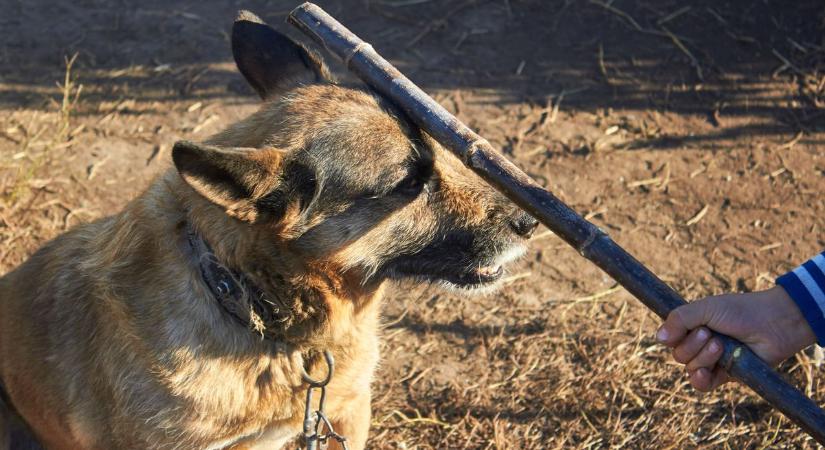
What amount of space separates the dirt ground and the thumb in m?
1.78

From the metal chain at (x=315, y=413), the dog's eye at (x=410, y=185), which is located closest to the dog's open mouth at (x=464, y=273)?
the dog's eye at (x=410, y=185)

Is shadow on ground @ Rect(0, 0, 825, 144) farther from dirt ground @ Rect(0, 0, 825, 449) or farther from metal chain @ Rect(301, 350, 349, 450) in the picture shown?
metal chain @ Rect(301, 350, 349, 450)

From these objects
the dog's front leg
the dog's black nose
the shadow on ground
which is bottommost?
the dog's front leg

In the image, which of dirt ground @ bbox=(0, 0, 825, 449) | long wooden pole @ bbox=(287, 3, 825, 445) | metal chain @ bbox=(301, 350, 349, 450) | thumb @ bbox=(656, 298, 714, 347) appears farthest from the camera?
dirt ground @ bbox=(0, 0, 825, 449)

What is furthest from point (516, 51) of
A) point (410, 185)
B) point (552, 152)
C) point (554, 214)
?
point (554, 214)

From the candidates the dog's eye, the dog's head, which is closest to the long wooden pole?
the dog's head

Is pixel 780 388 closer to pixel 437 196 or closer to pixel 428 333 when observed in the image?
pixel 437 196

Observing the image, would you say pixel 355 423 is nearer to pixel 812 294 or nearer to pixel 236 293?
pixel 236 293

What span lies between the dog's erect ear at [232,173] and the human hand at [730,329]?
1466 mm

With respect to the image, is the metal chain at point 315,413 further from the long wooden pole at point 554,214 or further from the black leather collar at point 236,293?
the long wooden pole at point 554,214

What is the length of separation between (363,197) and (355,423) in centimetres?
120

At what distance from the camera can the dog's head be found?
3104 mm

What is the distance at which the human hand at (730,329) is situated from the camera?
2.66 m

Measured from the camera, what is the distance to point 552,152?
6164 millimetres
